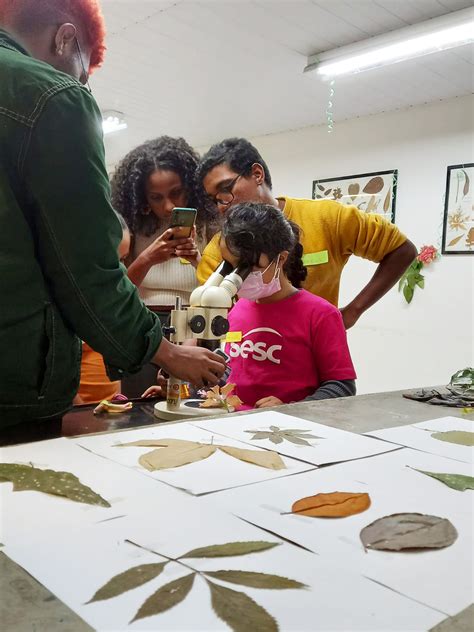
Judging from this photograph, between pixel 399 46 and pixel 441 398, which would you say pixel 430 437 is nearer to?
pixel 441 398

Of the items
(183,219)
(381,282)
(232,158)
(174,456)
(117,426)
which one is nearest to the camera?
(174,456)

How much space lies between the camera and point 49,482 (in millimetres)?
687

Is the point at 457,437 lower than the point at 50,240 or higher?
lower

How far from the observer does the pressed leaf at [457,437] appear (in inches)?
38.3

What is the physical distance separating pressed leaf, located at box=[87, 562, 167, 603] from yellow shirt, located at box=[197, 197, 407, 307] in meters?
1.49

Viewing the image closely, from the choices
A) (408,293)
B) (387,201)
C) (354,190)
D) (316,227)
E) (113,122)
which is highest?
(113,122)

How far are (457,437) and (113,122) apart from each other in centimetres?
433

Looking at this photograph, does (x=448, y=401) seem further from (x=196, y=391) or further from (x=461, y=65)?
(x=461, y=65)

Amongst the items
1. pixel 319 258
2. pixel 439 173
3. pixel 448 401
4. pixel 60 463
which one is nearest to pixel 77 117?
pixel 60 463

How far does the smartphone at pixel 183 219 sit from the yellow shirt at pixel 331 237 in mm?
341

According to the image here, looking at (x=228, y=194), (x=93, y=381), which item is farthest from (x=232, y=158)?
(x=93, y=381)

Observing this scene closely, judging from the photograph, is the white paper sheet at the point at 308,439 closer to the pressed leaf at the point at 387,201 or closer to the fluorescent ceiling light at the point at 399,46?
the fluorescent ceiling light at the point at 399,46

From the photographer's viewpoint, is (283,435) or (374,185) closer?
(283,435)

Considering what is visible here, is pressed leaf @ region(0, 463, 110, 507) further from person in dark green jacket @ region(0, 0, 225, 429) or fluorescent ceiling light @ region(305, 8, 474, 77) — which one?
fluorescent ceiling light @ region(305, 8, 474, 77)
